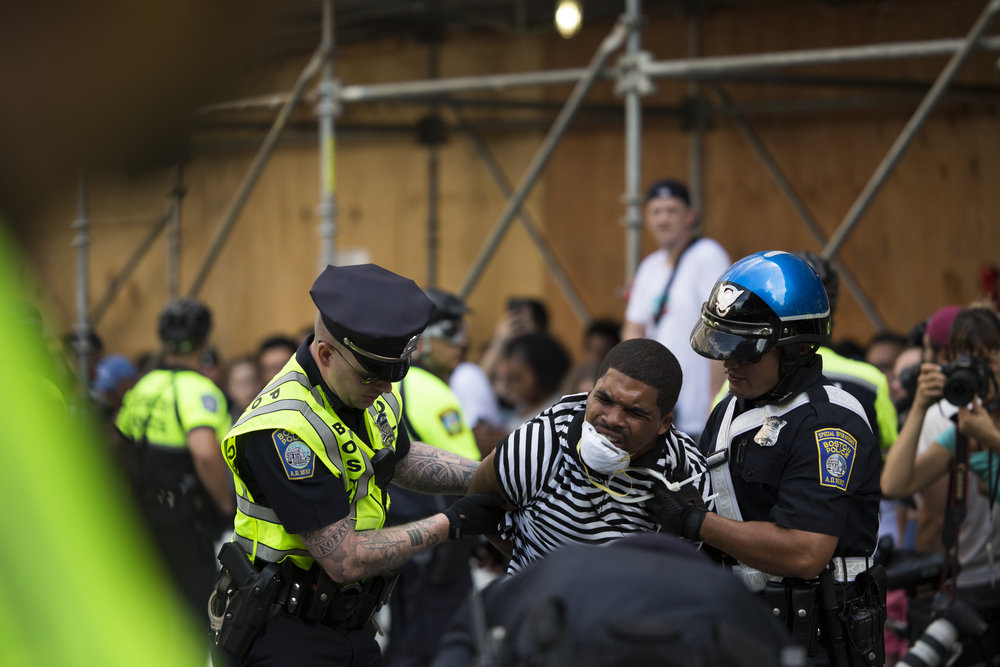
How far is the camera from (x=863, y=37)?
352 inches

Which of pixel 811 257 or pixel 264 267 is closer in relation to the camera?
pixel 811 257

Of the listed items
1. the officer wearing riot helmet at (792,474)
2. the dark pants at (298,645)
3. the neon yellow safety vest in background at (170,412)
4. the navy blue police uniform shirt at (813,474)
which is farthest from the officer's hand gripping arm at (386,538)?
the neon yellow safety vest in background at (170,412)

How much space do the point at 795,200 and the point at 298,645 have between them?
7.20 meters

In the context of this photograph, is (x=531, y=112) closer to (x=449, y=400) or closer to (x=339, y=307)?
(x=449, y=400)

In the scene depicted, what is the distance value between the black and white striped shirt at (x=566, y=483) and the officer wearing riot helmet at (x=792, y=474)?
88 millimetres

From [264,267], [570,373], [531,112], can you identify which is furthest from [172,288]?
[570,373]

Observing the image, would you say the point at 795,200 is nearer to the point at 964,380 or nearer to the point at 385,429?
the point at 964,380

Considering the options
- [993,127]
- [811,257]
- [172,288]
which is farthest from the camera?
[172,288]

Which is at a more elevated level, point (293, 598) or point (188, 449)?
point (293, 598)

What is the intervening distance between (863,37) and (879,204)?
1.31 meters

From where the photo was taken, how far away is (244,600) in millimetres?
2971

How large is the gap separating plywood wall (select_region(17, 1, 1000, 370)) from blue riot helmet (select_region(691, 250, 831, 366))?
193 inches

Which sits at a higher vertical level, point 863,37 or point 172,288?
point 863,37

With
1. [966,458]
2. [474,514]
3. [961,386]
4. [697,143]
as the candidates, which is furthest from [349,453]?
[697,143]
